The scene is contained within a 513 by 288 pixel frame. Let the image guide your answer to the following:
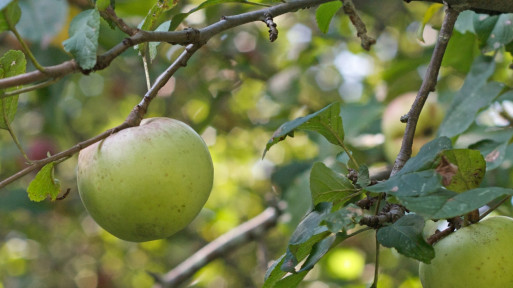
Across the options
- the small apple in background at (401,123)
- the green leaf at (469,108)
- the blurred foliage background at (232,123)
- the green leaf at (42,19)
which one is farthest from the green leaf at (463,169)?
the small apple in background at (401,123)

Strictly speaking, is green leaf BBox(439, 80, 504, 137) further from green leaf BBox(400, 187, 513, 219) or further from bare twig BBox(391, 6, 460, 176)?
green leaf BBox(400, 187, 513, 219)

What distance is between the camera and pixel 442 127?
1.69 m

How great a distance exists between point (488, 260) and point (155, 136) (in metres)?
0.57

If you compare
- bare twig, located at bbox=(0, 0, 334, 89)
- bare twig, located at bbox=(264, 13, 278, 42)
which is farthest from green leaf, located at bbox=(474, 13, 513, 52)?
bare twig, located at bbox=(264, 13, 278, 42)

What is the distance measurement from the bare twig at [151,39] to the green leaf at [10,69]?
25cm

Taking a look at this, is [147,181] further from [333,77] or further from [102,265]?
[102,265]

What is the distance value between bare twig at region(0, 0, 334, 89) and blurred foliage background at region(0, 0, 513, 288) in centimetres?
103

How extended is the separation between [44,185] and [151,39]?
0.39 m

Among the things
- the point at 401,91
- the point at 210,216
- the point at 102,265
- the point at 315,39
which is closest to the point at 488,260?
the point at 401,91

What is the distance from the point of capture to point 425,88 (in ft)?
3.95

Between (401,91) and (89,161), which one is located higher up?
(89,161)

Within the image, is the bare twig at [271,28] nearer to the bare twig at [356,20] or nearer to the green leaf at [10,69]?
the bare twig at [356,20]

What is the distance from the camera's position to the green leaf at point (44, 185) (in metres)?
1.13

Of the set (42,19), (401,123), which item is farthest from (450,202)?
(401,123)
